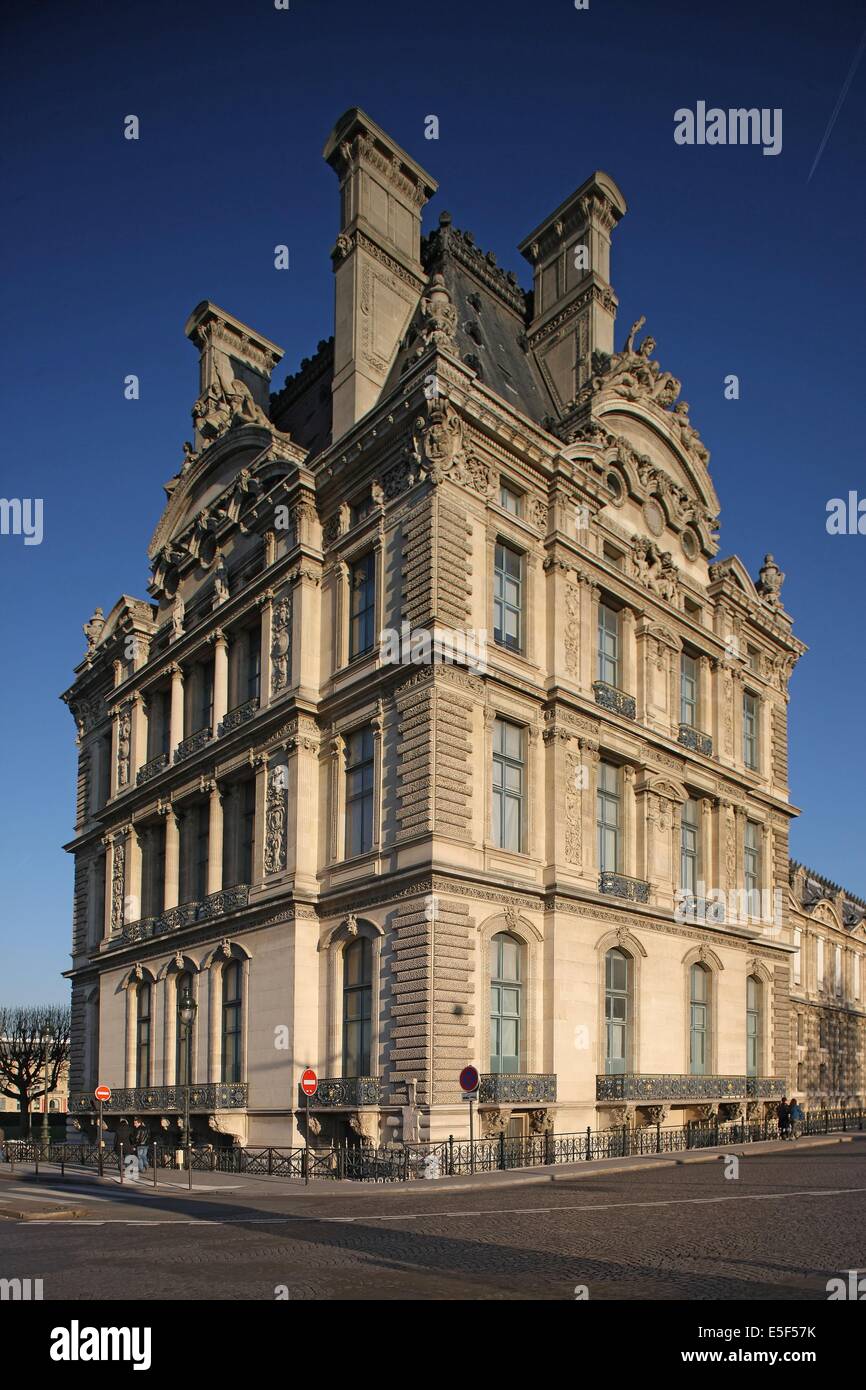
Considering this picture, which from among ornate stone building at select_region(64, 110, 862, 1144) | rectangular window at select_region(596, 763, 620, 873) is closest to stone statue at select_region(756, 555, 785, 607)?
ornate stone building at select_region(64, 110, 862, 1144)

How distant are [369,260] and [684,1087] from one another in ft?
85.7

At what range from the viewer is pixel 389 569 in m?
32.2

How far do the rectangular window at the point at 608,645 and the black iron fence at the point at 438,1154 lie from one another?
12784mm

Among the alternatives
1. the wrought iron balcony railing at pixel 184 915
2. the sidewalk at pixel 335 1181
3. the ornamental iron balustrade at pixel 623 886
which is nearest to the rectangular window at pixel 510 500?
the ornamental iron balustrade at pixel 623 886

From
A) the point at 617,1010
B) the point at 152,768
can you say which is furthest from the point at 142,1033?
the point at 617,1010

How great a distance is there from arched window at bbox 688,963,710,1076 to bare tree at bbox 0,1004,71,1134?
54.6 meters

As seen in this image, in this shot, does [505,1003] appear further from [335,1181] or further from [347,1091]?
[335,1181]

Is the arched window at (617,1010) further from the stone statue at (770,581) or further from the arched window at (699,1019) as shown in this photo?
the stone statue at (770,581)

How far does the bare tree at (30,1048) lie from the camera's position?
8131 cm

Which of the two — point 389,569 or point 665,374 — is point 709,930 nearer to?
point 389,569

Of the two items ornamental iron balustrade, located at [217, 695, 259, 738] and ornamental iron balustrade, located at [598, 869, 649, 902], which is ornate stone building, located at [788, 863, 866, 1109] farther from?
ornamental iron balustrade, located at [217, 695, 259, 738]

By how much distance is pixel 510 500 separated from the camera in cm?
3394
